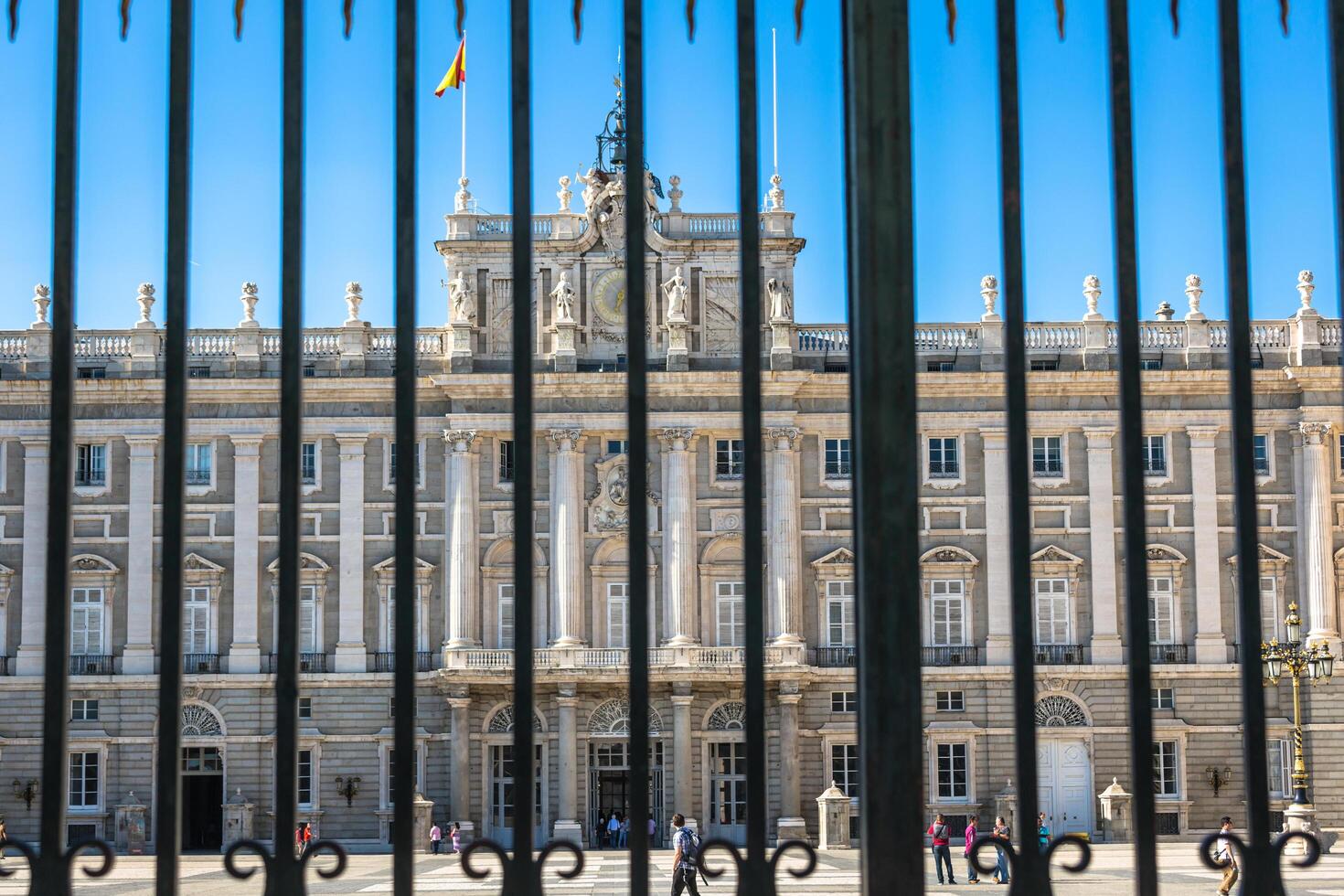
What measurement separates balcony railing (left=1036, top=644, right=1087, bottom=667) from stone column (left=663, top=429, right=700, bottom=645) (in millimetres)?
6934

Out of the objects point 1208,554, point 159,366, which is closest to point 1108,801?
point 1208,554

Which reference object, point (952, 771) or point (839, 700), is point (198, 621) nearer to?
point (839, 700)

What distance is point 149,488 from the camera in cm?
3609

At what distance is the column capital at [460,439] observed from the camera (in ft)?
119

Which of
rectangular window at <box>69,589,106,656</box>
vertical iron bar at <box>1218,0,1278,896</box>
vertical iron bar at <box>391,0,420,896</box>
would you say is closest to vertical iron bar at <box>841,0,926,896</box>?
vertical iron bar at <box>1218,0,1278,896</box>

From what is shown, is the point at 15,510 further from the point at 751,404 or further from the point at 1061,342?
the point at 751,404

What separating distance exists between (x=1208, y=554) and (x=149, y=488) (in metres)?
21.1

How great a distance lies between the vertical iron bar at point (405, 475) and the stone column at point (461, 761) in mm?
31463

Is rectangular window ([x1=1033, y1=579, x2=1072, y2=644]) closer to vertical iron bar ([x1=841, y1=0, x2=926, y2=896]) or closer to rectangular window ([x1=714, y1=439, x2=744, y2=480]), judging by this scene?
rectangular window ([x1=714, y1=439, x2=744, y2=480])

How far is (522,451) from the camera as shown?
12.3 feet

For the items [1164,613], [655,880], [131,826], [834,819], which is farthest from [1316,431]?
[131,826]

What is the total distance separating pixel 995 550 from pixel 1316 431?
674cm

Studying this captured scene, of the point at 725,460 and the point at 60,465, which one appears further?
the point at 725,460

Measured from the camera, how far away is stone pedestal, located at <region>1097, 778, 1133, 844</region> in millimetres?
33875
